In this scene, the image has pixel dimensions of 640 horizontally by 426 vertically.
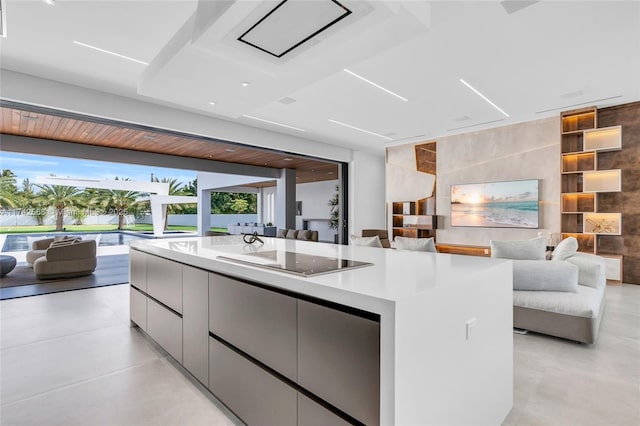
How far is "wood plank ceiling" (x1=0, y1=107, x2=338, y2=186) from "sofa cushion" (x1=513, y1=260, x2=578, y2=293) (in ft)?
16.0

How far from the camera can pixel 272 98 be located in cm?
278

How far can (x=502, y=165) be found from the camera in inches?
257

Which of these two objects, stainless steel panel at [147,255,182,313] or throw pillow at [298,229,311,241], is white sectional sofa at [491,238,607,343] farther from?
throw pillow at [298,229,311,241]

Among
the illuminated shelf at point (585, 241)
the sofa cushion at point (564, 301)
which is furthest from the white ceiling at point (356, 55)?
the sofa cushion at point (564, 301)

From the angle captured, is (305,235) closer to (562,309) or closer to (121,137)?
(121,137)

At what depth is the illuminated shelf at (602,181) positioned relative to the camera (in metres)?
5.19

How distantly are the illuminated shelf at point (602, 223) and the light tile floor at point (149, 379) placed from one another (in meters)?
2.49

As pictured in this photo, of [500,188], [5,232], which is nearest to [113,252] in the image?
[5,232]

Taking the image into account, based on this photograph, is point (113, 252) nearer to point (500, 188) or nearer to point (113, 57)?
point (113, 57)

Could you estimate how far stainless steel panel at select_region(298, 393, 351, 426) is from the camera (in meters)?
1.21

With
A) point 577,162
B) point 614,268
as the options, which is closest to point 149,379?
point 614,268

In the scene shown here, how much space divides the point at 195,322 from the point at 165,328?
587mm

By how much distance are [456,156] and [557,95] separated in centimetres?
251

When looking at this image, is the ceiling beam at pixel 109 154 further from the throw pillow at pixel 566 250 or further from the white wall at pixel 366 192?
the throw pillow at pixel 566 250
